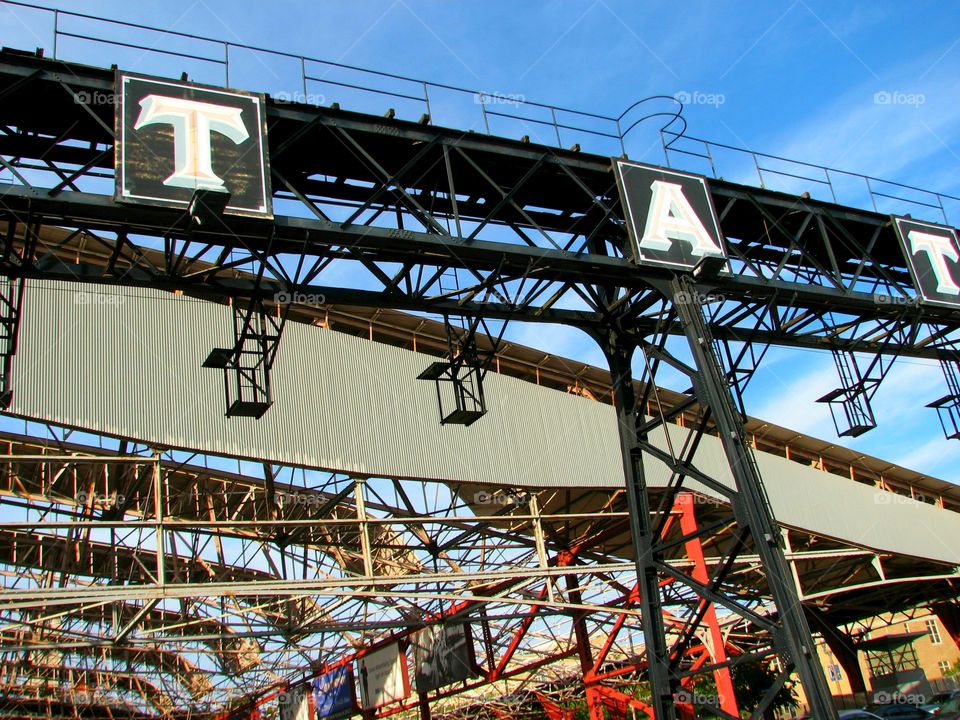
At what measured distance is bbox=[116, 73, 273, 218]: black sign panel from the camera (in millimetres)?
11578

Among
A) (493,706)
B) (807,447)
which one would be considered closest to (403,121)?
(807,447)

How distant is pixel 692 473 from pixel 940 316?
30.1 ft

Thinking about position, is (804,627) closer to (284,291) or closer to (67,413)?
(284,291)

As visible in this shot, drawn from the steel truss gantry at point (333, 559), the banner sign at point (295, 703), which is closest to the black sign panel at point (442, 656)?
the steel truss gantry at point (333, 559)

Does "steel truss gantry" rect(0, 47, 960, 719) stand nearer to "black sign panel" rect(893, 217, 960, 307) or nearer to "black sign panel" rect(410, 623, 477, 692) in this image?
"black sign panel" rect(893, 217, 960, 307)

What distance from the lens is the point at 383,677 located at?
29438 millimetres

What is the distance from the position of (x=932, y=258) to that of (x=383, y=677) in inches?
850

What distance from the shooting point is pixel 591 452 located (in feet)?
82.7

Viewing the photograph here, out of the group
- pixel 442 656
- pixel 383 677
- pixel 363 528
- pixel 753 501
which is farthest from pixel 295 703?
pixel 753 501

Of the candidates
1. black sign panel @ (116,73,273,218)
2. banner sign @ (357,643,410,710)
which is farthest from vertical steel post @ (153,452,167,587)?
banner sign @ (357,643,410,710)

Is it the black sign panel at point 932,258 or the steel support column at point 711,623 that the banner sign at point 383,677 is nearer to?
the steel support column at point 711,623

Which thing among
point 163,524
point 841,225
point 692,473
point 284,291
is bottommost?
point 692,473

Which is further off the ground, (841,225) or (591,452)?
(841,225)

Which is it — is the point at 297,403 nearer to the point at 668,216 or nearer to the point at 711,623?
the point at 668,216
